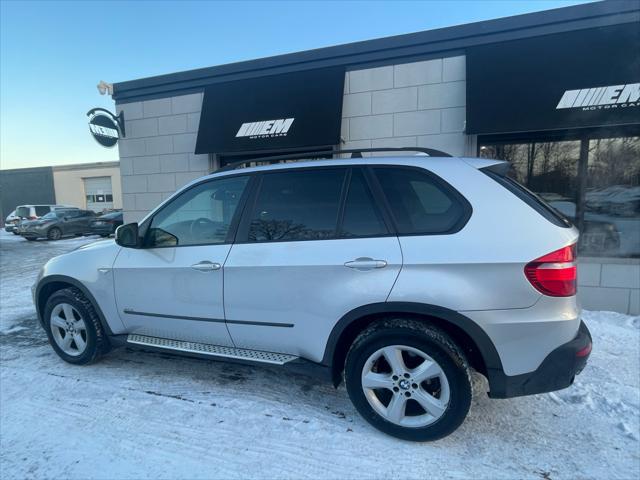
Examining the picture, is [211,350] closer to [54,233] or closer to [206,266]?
[206,266]

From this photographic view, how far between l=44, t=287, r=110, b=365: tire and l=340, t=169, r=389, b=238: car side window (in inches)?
102

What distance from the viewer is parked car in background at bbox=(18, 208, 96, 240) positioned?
17.4 meters

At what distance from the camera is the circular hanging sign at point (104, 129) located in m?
7.12

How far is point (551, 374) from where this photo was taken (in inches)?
85.7

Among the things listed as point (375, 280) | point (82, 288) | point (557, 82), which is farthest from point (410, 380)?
point (557, 82)

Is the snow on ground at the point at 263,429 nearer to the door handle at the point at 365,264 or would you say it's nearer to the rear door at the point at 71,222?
the door handle at the point at 365,264

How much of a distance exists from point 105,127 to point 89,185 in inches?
1078

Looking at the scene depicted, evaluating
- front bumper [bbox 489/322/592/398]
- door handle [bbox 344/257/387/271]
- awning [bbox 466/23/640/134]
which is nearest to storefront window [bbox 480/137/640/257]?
awning [bbox 466/23/640/134]

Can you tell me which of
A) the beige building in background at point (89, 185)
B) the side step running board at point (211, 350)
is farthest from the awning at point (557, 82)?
the beige building in background at point (89, 185)

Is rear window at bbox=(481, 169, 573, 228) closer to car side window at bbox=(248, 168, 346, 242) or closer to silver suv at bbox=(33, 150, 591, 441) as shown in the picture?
silver suv at bbox=(33, 150, 591, 441)

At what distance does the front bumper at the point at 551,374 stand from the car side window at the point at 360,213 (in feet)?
3.83

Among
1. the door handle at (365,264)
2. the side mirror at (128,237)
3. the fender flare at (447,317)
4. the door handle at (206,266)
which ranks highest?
the side mirror at (128,237)

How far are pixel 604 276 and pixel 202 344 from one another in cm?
522

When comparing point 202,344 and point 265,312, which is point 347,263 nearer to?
point 265,312
